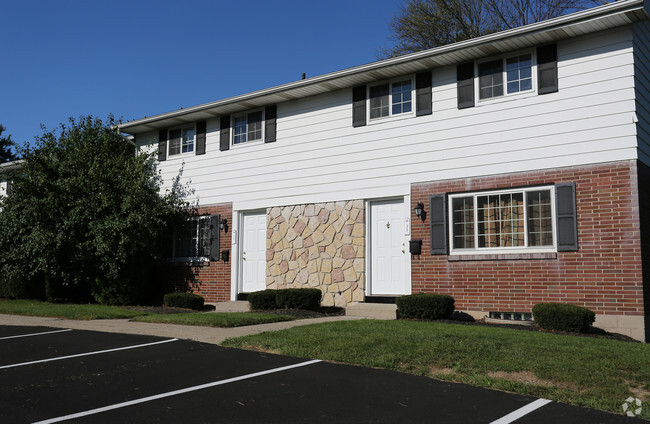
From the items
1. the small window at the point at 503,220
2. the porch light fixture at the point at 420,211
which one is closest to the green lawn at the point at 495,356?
the small window at the point at 503,220

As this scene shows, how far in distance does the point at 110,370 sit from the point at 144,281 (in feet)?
32.7

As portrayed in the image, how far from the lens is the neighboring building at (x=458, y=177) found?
33.6 feet

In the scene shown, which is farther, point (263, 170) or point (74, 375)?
point (263, 170)

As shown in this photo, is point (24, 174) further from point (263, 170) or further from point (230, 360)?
point (230, 360)

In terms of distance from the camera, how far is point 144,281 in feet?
51.7

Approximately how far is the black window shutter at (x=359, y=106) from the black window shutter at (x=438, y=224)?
2.69 metres

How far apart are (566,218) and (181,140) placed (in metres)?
11.0

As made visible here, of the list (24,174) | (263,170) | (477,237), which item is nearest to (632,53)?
(477,237)

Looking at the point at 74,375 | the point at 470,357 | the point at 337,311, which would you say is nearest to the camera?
the point at 74,375

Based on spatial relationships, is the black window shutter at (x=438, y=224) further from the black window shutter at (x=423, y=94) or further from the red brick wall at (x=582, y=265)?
the black window shutter at (x=423, y=94)

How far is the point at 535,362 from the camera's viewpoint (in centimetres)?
618

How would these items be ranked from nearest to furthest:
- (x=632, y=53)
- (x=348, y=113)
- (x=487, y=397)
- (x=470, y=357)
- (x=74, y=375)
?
(x=487, y=397) → (x=74, y=375) → (x=470, y=357) → (x=632, y=53) → (x=348, y=113)

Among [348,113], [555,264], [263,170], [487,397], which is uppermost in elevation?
[348,113]

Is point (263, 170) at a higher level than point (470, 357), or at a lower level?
higher
